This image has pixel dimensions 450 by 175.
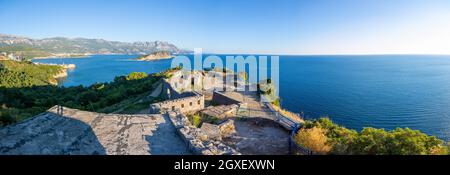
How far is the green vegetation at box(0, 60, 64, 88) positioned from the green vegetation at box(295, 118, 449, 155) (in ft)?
197

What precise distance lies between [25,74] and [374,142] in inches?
3210

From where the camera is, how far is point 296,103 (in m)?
42.2

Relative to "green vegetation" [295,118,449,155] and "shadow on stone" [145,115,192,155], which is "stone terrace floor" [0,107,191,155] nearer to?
"shadow on stone" [145,115,192,155]

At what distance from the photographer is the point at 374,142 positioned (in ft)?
27.8

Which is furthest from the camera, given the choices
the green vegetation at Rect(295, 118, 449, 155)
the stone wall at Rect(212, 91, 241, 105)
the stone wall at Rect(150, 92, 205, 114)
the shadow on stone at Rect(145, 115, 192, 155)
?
the stone wall at Rect(212, 91, 241, 105)

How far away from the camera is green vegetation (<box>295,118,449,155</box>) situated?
7.77 m

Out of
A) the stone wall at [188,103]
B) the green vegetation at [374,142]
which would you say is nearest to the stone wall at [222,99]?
the stone wall at [188,103]

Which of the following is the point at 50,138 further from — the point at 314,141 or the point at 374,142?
the point at 374,142

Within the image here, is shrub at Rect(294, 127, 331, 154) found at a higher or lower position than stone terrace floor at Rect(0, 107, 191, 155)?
lower

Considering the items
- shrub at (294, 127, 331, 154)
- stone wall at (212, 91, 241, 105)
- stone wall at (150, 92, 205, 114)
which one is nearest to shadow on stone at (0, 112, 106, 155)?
shrub at (294, 127, 331, 154)

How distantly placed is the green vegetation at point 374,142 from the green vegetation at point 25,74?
197 ft
